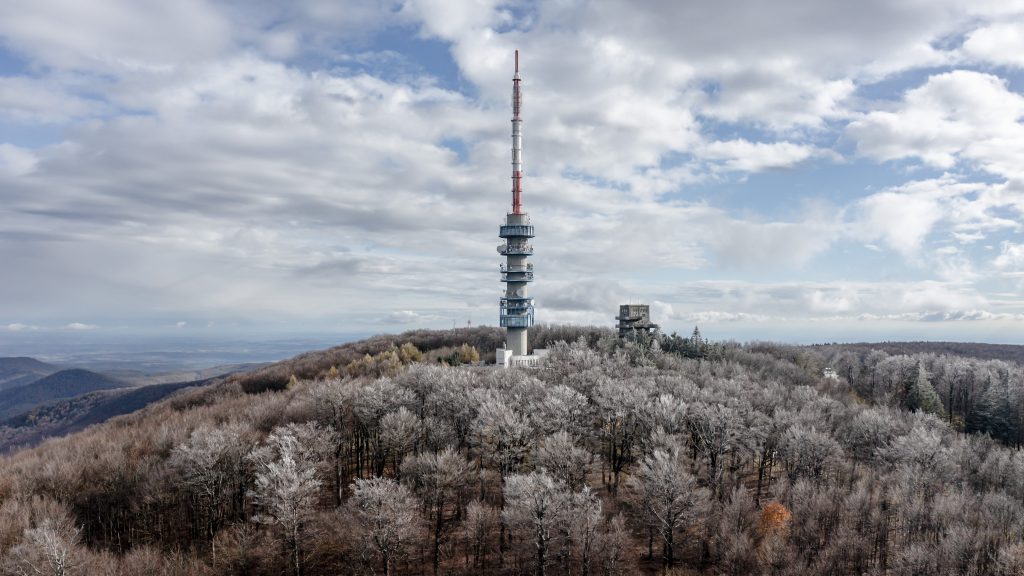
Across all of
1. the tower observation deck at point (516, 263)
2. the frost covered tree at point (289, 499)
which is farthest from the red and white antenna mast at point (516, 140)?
the frost covered tree at point (289, 499)

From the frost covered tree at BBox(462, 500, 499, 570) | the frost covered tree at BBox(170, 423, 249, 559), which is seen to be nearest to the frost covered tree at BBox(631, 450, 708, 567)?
the frost covered tree at BBox(462, 500, 499, 570)

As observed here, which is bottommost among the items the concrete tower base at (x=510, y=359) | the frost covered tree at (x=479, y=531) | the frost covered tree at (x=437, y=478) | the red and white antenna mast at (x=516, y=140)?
the frost covered tree at (x=479, y=531)

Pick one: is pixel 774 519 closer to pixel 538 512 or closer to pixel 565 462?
pixel 565 462

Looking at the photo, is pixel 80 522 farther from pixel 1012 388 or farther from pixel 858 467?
pixel 1012 388

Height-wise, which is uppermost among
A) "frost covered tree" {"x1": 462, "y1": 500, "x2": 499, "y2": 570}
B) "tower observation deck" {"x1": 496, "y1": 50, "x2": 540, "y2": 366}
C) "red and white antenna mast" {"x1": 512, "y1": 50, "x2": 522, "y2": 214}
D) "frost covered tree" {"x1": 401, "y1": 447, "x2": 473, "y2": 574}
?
"red and white antenna mast" {"x1": 512, "y1": 50, "x2": 522, "y2": 214}

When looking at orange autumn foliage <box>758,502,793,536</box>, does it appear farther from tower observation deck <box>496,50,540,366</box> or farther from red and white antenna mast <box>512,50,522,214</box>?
red and white antenna mast <box>512,50,522,214</box>

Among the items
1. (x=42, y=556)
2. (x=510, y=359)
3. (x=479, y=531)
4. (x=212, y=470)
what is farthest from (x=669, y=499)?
(x=510, y=359)

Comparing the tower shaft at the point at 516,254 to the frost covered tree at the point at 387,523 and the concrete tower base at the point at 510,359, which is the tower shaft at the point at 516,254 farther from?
the frost covered tree at the point at 387,523
